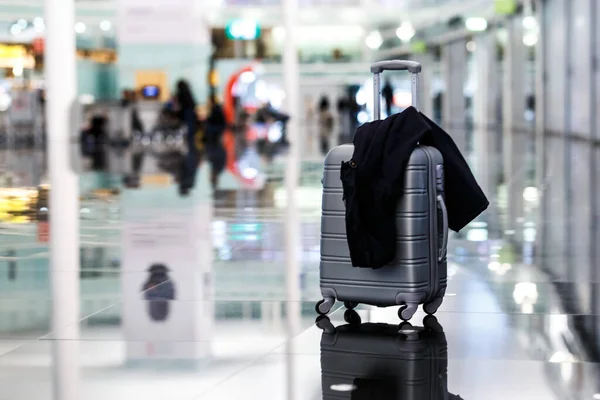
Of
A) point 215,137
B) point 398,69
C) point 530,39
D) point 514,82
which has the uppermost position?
point 530,39

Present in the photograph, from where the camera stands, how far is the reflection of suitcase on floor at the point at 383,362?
14.8 ft

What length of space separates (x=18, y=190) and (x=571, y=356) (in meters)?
12.5

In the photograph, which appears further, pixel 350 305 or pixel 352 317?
pixel 350 305

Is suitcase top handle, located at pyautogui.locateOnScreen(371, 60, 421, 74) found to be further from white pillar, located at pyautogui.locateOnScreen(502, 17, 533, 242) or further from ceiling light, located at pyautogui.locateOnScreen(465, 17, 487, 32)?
ceiling light, located at pyautogui.locateOnScreen(465, 17, 487, 32)

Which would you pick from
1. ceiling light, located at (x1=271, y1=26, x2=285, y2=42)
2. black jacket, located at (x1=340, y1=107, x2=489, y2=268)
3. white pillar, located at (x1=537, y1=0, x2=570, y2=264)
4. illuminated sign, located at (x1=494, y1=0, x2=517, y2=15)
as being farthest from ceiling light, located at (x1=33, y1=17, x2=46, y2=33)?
black jacket, located at (x1=340, y1=107, x2=489, y2=268)

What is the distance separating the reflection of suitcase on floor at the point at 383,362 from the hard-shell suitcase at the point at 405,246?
0.15m

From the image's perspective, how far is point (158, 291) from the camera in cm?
727

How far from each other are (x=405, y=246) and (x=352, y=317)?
0.58 meters

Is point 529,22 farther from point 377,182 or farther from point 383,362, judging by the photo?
point 383,362

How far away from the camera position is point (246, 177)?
1880 cm

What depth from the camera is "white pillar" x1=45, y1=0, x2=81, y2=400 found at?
5.35m

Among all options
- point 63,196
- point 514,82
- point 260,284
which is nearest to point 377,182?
point 260,284

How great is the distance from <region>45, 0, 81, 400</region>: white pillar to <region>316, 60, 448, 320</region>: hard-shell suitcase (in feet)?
4.51

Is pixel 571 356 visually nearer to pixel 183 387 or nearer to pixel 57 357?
pixel 183 387
